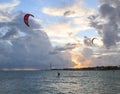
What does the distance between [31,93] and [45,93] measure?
8.80ft

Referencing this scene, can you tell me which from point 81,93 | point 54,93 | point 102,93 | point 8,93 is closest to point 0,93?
point 8,93

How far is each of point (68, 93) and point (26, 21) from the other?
69.1 feet

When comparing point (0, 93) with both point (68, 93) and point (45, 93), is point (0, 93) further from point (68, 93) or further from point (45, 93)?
point (68, 93)

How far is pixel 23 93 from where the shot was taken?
Answer: 53.8 metres

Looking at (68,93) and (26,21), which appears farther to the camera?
(68,93)

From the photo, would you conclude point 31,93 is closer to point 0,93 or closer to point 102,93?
point 0,93

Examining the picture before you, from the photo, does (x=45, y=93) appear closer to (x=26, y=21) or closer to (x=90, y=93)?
(x=90, y=93)

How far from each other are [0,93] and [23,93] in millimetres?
4301

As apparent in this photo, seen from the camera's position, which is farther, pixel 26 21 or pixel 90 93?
pixel 90 93

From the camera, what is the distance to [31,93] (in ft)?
180

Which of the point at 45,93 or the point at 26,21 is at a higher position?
the point at 26,21

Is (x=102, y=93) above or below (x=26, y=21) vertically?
below

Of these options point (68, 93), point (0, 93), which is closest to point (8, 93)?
point (0, 93)

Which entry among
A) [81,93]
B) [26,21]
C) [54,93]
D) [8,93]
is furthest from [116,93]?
[26,21]
